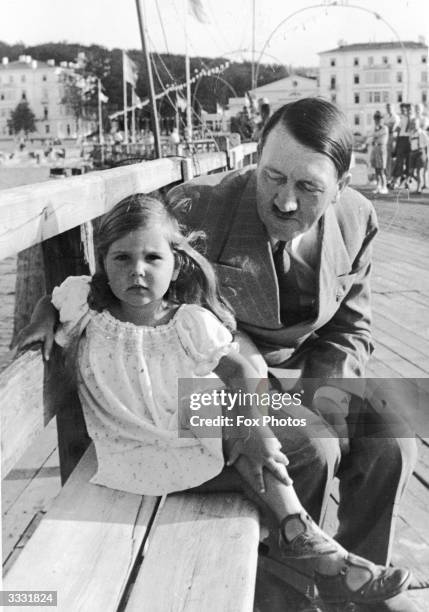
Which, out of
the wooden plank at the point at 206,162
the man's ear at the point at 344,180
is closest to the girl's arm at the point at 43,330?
the man's ear at the point at 344,180

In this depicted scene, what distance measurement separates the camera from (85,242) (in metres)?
1.74

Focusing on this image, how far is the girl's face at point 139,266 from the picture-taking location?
1.30 m

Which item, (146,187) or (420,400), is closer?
(420,400)

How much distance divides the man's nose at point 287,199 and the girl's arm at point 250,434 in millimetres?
265

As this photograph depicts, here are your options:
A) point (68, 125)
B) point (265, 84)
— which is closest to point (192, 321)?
point (265, 84)

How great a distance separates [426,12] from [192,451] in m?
0.86

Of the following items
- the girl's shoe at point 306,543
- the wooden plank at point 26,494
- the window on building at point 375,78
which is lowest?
the wooden plank at point 26,494

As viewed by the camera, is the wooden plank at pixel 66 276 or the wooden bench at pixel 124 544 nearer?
the wooden bench at pixel 124 544

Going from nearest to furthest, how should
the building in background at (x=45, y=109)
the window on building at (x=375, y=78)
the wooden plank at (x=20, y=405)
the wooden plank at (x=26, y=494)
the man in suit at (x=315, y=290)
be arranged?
the wooden plank at (x=20, y=405) → the man in suit at (x=315, y=290) → the wooden plank at (x=26, y=494) → the window on building at (x=375, y=78) → the building in background at (x=45, y=109)

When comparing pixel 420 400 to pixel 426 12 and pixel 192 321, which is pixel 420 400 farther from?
pixel 426 12

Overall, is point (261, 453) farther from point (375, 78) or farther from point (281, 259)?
point (375, 78)

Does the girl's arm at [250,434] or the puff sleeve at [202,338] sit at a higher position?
the puff sleeve at [202,338]

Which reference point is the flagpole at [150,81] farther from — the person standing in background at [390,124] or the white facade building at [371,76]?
the person standing in background at [390,124]

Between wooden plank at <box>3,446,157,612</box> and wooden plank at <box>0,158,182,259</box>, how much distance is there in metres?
0.42
